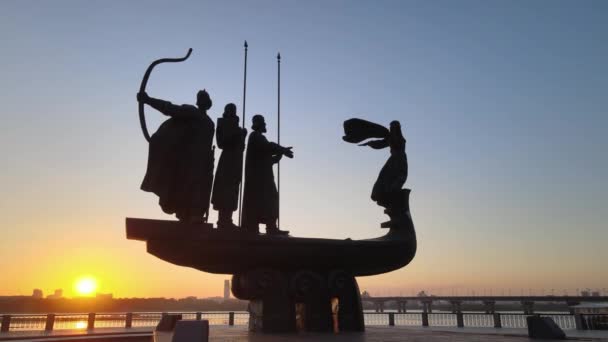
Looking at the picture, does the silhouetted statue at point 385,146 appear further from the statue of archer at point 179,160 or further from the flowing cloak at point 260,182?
the statue of archer at point 179,160

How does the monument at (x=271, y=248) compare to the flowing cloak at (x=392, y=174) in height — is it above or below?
below

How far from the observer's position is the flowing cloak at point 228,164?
917cm

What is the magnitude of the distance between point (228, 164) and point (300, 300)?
3397 millimetres

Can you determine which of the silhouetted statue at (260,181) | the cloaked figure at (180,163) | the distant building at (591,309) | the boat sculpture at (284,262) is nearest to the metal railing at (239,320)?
the distant building at (591,309)

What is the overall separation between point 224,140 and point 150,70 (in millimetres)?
2101

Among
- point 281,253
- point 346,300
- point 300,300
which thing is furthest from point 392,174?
point 300,300

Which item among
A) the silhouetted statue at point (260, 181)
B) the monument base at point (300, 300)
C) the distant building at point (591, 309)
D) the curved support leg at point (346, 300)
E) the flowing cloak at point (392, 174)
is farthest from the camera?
the distant building at point (591, 309)

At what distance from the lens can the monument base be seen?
8742 mm

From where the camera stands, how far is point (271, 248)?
8.95 metres

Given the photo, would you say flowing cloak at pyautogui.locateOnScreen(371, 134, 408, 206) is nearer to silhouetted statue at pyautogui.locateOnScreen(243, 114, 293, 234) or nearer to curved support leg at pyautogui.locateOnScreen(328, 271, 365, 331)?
curved support leg at pyautogui.locateOnScreen(328, 271, 365, 331)

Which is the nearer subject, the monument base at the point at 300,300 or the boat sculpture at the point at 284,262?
the boat sculpture at the point at 284,262

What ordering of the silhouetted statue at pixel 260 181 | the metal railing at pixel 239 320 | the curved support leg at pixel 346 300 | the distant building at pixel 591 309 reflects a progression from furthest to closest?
the distant building at pixel 591 309 → the metal railing at pixel 239 320 → the silhouetted statue at pixel 260 181 → the curved support leg at pixel 346 300

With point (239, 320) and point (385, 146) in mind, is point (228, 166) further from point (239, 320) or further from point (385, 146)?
point (239, 320)

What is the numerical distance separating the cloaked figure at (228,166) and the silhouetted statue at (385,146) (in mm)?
3150
